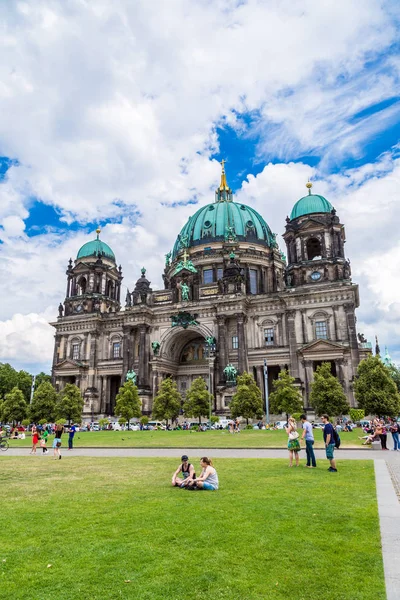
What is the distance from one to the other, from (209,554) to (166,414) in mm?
51259

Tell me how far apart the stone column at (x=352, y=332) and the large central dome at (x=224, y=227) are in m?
26.4

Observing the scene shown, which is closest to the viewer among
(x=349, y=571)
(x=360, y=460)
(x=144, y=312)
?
(x=349, y=571)

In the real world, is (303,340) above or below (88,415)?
above

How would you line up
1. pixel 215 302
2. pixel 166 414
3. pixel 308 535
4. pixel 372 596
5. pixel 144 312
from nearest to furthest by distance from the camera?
pixel 372 596, pixel 308 535, pixel 166 414, pixel 215 302, pixel 144 312

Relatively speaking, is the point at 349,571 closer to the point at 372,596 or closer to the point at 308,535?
the point at 372,596

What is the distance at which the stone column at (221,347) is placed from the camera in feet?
210

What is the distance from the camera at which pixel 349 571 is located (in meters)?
6.64

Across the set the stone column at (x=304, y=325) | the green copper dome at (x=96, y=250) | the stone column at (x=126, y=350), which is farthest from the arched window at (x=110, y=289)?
the stone column at (x=304, y=325)

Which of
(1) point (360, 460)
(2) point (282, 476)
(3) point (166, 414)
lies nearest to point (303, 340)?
(3) point (166, 414)

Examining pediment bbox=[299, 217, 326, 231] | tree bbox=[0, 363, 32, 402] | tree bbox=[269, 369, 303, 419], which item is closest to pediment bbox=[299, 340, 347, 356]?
tree bbox=[269, 369, 303, 419]

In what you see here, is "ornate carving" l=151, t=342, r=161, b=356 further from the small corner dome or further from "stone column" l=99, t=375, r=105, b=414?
the small corner dome

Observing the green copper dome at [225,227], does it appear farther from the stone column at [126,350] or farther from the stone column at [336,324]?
the stone column at [336,324]

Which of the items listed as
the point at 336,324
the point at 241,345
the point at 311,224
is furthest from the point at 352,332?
the point at 311,224

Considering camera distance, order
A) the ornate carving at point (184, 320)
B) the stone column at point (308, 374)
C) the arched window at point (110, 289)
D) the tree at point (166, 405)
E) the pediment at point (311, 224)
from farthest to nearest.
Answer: the arched window at point (110, 289)
the ornate carving at point (184, 320)
the pediment at point (311, 224)
the stone column at point (308, 374)
the tree at point (166, 405)
